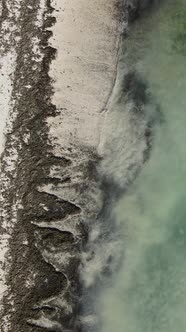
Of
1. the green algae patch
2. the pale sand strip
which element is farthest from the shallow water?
the pale sand strip

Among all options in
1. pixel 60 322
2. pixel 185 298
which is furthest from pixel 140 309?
pixel 60 322

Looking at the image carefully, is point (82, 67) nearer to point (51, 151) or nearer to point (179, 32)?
point (51, 151)

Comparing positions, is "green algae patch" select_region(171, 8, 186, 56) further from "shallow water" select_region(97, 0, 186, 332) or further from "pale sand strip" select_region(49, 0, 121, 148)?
"pale sand strip" select_region(49, 0, 121, 148)

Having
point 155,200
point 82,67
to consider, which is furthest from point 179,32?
point 155,200

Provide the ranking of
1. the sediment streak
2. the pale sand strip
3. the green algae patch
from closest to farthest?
the sediment streak, the pale sand strip, the green algae patch

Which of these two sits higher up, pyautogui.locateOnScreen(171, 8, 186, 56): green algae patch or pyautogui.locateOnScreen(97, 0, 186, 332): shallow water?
pyautogui.locateOnScreen(171, 8, 186, 56): green algae patch

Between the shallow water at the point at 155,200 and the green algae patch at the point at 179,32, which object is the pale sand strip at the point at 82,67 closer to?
the shallow water at the point at 155,200

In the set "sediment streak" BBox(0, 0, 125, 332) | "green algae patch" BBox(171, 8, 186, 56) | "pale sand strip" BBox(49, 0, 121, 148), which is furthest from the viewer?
"green algae patch" BBox(171, 8, 186, 56)

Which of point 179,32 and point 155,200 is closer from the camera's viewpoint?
point 155,200

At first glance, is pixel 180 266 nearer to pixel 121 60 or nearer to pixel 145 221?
Result: pixel 145 221

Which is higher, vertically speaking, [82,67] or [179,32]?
[179,32]
